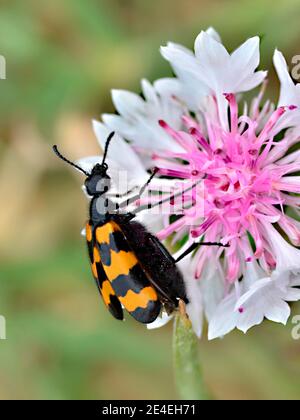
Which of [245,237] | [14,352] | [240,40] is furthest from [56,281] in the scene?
[245,237]

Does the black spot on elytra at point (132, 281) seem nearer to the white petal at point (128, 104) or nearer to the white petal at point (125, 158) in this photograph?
the white petal at point (125, 158)

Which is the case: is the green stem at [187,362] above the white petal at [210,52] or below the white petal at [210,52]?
below

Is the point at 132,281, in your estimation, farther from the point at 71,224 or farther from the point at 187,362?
the point at 71,224

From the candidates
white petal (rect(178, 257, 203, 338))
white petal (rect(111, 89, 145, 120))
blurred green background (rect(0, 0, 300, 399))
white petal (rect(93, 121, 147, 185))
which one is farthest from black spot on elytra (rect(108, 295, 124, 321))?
blurred green background (rect(0, 0, 300, 399))

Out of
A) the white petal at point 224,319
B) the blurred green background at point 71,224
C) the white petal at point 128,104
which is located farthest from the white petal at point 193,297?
the blurred green background at point 71,224

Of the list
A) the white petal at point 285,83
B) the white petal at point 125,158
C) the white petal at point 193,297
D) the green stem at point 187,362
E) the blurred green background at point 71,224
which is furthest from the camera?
the blurred green background at point 71,224

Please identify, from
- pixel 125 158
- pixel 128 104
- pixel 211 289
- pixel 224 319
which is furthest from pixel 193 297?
pixel 128 104

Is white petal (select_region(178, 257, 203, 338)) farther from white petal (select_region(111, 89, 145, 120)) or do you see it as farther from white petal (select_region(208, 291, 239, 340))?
white petal (select_region(111, 89, 145, 120))

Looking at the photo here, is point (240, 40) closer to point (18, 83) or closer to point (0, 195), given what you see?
point (18, 83)
